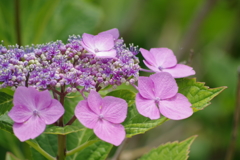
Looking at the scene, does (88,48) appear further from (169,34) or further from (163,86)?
(169,34)

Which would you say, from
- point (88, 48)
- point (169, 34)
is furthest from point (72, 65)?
point (169, 34)

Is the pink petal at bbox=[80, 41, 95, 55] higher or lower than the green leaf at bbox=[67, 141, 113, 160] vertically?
higher

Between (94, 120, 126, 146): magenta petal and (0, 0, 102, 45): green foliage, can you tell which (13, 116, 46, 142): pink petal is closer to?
(94, 120, 126, 146): magenta petal

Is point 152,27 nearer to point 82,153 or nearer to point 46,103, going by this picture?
point 82,153

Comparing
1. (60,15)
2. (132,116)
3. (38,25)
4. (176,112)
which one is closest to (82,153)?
(132,116)

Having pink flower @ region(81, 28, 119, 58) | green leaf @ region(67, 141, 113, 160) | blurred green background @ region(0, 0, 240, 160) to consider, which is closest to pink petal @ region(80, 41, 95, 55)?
pink flower @ region(81, 28, 119, 58)

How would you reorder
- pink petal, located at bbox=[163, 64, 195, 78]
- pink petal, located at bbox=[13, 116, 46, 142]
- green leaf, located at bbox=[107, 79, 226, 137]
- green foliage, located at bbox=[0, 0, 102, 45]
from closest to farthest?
1. pink petal, located at bbox=[13, 116, 46, 142]
2. green leaf, located at bbox=[107, 79, 226, 137]
3. pink petal, located at bbox=[163, 64, 195, 78]
4. green foliage, located at bbox=[0, 0, 102, 45]

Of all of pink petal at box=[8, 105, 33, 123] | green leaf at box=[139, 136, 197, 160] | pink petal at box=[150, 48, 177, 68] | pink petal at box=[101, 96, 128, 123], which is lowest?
green leaf at box=[139, 136, 197, 160]

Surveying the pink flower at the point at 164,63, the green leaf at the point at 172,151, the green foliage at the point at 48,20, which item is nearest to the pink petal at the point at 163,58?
the pink flower at the point at 164,63
